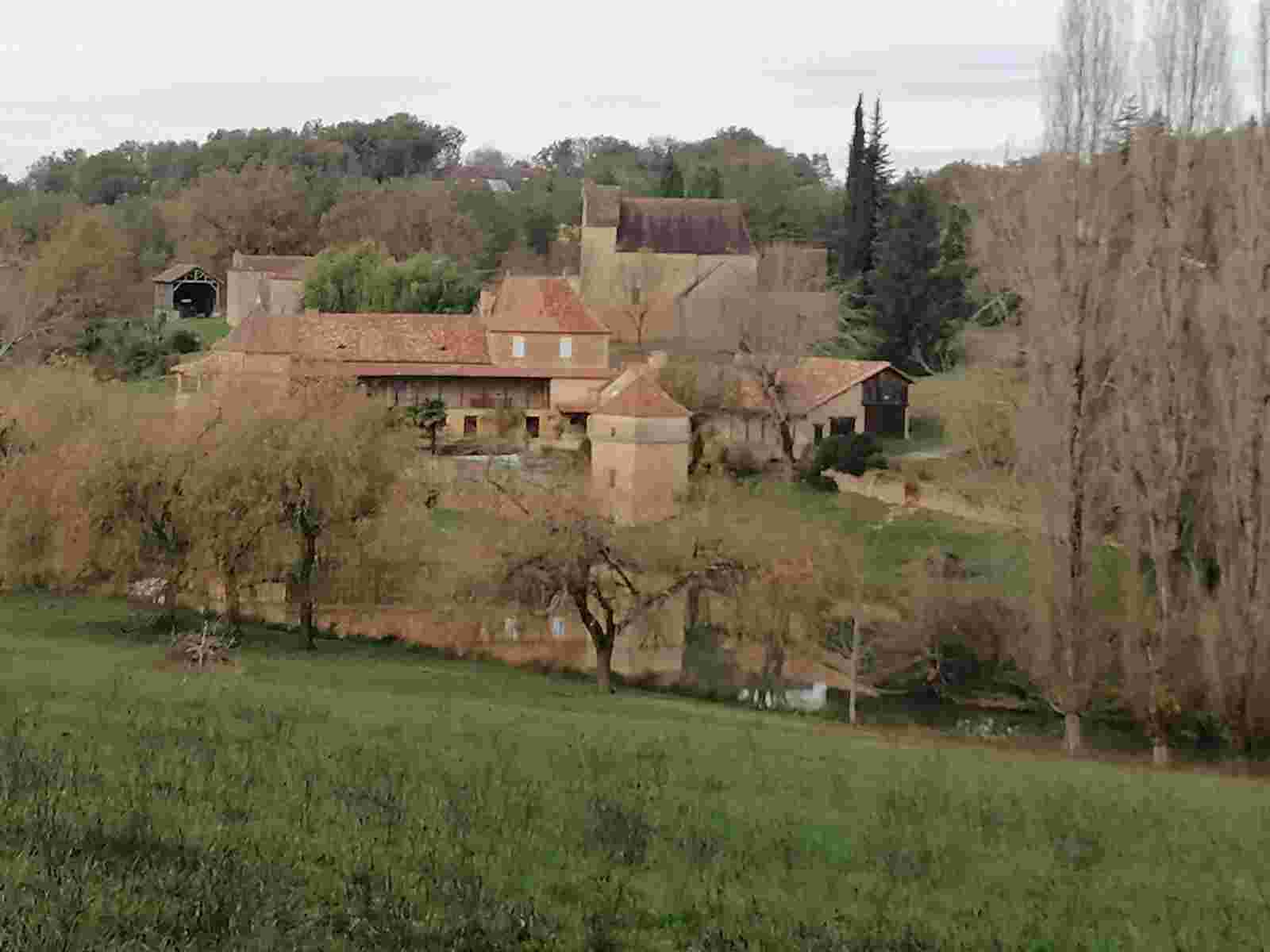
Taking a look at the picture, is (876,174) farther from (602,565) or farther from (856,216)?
(602,565)

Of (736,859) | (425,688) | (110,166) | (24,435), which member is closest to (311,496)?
(425,688)

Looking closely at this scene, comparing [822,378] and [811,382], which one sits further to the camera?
[822,378]

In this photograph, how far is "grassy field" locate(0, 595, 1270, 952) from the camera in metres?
6.51

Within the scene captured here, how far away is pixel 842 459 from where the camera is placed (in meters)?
46.3

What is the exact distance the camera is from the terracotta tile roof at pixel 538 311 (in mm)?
53969

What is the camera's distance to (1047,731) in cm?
2564

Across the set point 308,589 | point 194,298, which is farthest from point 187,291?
point 308,589

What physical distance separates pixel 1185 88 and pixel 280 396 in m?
14.8

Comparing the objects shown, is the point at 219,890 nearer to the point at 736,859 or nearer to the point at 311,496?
the point at 736,859

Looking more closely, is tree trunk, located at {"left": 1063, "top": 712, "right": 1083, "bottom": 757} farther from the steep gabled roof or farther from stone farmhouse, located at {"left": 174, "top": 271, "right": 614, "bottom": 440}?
stone farmhouse, located at {"left": 174, "top": 271, "right": 614, "bottom": 440}

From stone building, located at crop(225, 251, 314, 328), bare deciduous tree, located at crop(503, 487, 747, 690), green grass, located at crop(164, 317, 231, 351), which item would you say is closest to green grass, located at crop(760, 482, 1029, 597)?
bare deciduous tree, located at crop(503, 487, 747, 690)

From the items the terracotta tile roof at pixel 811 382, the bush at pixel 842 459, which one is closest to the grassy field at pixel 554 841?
the bush at pixel 842 459

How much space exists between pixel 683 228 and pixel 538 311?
12.5 metres

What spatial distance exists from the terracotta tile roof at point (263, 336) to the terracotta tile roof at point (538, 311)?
6454 mm
